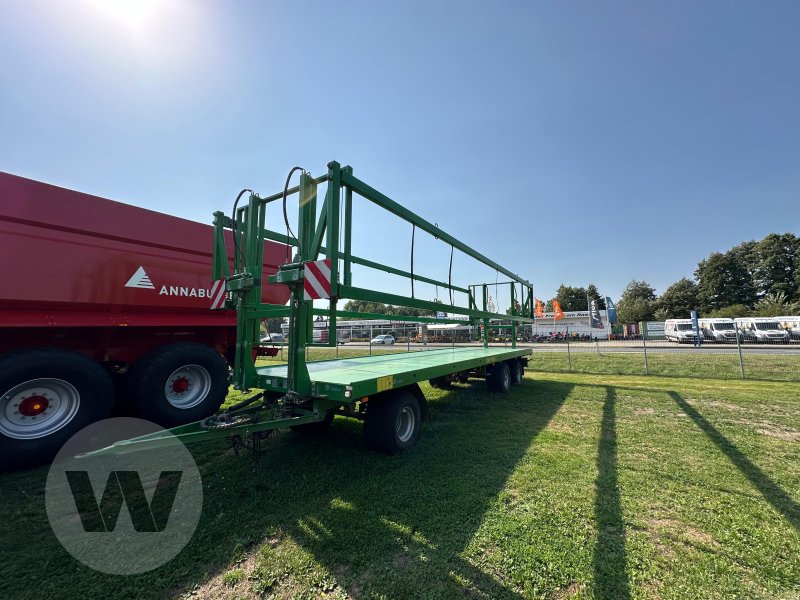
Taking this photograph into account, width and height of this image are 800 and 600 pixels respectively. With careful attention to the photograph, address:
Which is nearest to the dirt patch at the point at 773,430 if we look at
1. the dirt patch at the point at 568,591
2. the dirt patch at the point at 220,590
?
the dirt patch at the point at 568,591

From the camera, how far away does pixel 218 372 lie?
4957 millimetres

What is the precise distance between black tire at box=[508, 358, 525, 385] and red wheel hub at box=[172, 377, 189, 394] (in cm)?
661

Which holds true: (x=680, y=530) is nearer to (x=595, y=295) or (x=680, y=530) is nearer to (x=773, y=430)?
(x=773, y=430)

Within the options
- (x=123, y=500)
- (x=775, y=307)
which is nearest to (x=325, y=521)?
(x=123, y=500)

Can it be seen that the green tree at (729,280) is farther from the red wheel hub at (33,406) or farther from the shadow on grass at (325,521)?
the red wheel hub at (33,406)

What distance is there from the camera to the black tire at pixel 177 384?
4297 millimetres

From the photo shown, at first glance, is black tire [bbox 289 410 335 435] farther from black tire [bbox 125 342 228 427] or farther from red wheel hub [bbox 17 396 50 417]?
red wheel hub [bbox 17 396 50 417]

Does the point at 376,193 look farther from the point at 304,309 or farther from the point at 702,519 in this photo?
the point at 702,519

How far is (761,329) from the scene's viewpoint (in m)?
25.6

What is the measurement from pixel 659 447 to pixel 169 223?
7108 mm

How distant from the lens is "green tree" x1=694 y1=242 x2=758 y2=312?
51.3m

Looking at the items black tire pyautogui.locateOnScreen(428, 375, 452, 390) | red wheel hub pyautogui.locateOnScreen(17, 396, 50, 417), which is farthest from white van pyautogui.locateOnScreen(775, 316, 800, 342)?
red wheel hub pyautogui.locateOnScreen(17, 396, 50, 417)

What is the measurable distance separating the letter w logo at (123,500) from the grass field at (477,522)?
0.25m

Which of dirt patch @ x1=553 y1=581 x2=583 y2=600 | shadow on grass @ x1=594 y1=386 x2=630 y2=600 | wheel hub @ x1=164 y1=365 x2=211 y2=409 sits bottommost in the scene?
dirt patch @ x1=553 y1=581 x2=583 y2=600
